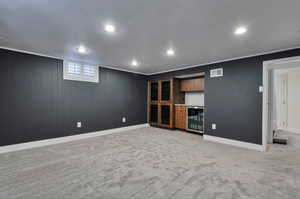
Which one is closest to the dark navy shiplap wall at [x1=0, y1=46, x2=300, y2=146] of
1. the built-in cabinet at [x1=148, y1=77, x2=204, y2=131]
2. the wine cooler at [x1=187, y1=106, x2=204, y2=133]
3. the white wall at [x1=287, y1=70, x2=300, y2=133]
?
the wine cooler at [x1=187, y1=106, x2=204, y2=133]

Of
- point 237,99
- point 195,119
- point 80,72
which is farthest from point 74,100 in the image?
point 237,99

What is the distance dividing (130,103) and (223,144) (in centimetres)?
328

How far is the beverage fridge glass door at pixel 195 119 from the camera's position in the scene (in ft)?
14.8

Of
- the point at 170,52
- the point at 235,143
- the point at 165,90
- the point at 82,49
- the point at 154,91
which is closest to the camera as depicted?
the point at 82,49

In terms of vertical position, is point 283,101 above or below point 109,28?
below

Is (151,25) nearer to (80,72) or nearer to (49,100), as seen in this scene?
(80,72)

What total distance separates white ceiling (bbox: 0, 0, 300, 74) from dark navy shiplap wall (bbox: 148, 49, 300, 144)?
0.40m

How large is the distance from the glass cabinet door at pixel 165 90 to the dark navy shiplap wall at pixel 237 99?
4.74ft

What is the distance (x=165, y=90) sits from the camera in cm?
548

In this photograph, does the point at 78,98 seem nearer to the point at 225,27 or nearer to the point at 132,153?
the point at 132,153

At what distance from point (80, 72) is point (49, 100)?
3.62 ft

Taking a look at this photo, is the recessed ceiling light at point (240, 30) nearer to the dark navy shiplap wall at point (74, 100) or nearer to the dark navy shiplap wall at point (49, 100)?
the dark navy shiplap wall at point (74, 100)

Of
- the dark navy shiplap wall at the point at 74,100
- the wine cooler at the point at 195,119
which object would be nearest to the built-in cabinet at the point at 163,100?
the wine cooler at the point at 195,119

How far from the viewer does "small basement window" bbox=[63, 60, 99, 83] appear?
3939 millimetres
